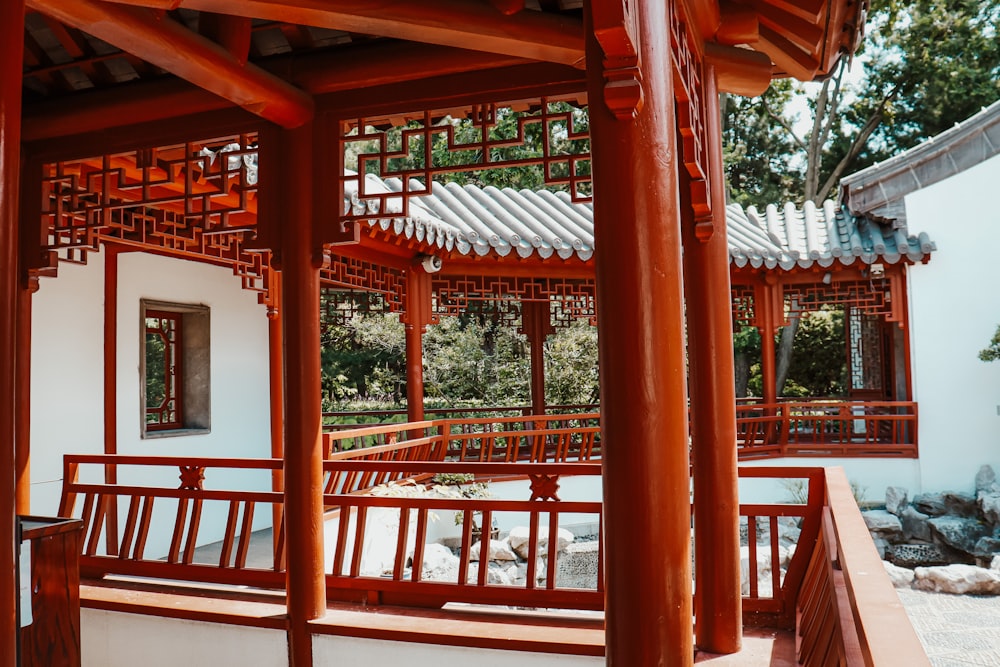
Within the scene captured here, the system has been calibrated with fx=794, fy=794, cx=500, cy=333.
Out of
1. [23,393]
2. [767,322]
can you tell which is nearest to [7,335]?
[23,393]

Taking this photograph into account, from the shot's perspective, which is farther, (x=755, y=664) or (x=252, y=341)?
(x=252, y=341)

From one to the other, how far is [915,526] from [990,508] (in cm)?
88

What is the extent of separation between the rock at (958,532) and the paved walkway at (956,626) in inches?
78.9

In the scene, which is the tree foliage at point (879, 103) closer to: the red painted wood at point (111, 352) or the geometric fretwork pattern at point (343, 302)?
the geometric fretwork pattern at point (343, 302)

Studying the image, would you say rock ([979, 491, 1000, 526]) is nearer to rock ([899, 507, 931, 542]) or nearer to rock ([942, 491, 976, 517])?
rock ([942, 491, 976, 517])

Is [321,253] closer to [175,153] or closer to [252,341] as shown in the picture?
[175,153]

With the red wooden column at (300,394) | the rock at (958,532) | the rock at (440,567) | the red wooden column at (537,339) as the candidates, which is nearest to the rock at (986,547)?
the rock at (958,532)

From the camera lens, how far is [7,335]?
1.87 metres

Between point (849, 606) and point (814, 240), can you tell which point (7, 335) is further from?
point (814, 240)

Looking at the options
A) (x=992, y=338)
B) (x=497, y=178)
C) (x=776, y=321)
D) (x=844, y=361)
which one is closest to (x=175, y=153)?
(x=776, y=321)

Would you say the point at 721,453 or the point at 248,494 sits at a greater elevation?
the point at 721,453

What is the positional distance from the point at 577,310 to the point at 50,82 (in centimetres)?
752

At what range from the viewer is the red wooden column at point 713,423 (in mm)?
3303

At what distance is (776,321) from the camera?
36.2 ft
